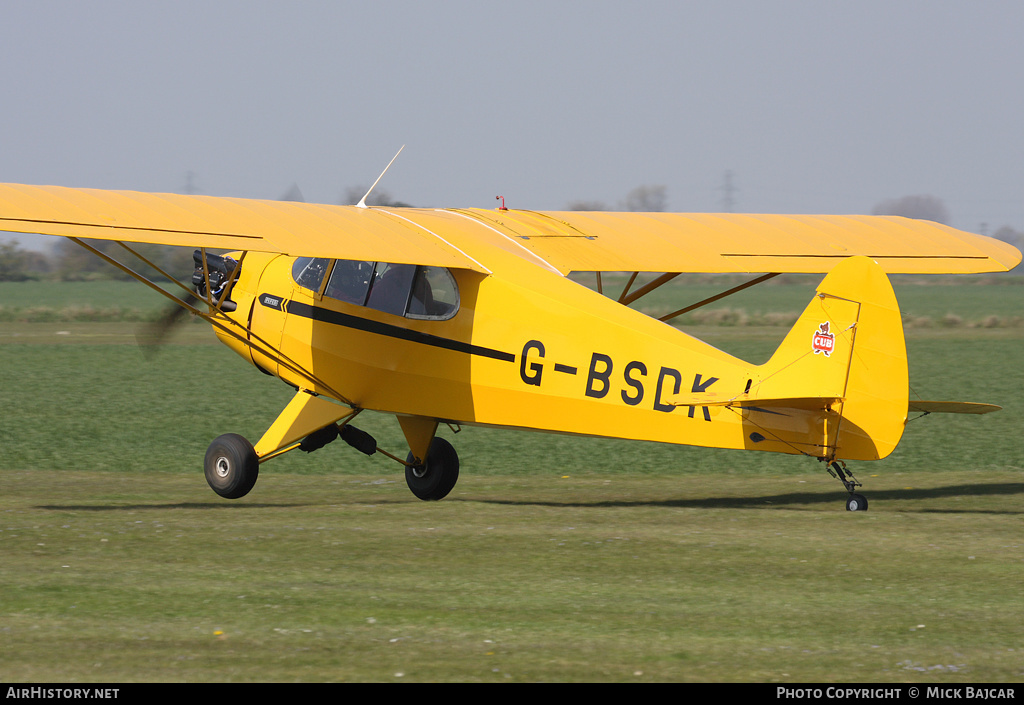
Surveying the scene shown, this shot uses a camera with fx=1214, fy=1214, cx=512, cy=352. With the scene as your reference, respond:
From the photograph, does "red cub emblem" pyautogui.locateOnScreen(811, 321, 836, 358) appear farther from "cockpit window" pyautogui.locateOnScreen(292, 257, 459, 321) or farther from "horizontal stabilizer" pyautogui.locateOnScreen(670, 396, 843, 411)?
"cockpit window" pyautogui.locateOnScreen(292, 257, 459, 321)

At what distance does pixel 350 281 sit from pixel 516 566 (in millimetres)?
3697

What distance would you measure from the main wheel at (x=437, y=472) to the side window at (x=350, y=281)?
1.69 metres

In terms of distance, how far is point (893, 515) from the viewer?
32.9ft

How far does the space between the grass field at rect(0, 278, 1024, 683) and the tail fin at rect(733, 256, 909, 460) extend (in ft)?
2.52

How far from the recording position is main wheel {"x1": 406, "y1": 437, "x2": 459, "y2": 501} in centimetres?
1162

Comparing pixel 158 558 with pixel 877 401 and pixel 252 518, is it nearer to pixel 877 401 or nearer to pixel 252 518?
pixel 252 518

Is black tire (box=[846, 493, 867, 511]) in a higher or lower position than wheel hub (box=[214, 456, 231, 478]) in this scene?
higher

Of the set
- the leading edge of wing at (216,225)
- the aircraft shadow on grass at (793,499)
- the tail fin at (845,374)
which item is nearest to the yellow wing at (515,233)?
the leading edge of wing at (216,225)

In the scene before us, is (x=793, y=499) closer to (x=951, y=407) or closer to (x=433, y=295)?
(x=951, y=407)

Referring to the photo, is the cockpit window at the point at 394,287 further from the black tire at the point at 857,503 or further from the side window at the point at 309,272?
the black tire at the point at 857,503

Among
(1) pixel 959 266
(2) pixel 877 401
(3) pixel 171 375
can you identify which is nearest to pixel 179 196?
(2) pixel 877 401

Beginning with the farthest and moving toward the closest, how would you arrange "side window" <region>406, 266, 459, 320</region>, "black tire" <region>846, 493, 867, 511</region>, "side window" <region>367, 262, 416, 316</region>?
"side window" <region>367, 262, 416, 316</region> → "side window" <region>406, 266, 459, 320</region> → "black tire" <region>846, 493, 867, 511</region>

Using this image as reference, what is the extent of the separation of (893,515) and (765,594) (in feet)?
10.4

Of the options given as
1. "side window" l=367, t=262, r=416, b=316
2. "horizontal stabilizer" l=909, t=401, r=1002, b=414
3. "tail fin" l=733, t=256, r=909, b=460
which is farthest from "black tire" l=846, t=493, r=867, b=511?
"side window" l=367, t=262, r=416, b=316
